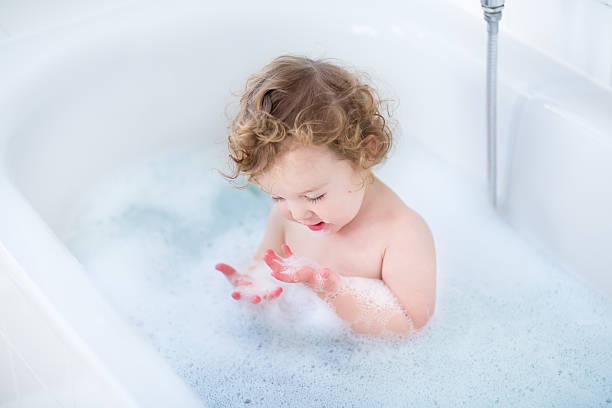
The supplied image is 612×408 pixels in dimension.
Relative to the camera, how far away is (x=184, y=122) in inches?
61.3

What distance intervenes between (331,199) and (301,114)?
14 centimetres

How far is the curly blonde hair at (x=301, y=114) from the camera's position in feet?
3.13

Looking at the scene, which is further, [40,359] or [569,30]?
[569,30]

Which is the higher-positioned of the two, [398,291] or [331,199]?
[331,199]

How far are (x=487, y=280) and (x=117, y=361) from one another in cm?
68

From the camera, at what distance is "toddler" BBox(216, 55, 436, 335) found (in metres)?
0.97

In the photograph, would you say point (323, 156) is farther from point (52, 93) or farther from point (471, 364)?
point (52, 93)

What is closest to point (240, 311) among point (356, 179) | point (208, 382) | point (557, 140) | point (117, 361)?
point (208, 382)

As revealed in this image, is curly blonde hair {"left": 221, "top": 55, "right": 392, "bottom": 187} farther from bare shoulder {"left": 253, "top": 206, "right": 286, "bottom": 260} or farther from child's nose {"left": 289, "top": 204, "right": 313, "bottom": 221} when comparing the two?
bare shoulder {"left": 253, "top": 206, "right": 286, "bottom": 260}

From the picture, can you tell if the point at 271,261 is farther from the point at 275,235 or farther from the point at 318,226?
the point at 275,235

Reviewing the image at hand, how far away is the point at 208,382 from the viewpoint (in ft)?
3.72

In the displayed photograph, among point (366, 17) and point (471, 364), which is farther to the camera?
point (366, 17)

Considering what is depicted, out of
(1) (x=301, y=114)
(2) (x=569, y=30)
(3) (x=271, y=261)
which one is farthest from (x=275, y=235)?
(2) (x=569, y=30)

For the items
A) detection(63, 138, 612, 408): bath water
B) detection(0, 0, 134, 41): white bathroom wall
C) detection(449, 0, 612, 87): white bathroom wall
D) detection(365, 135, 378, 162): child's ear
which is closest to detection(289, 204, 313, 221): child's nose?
detection(365, 135, 378, 162): child's ear
